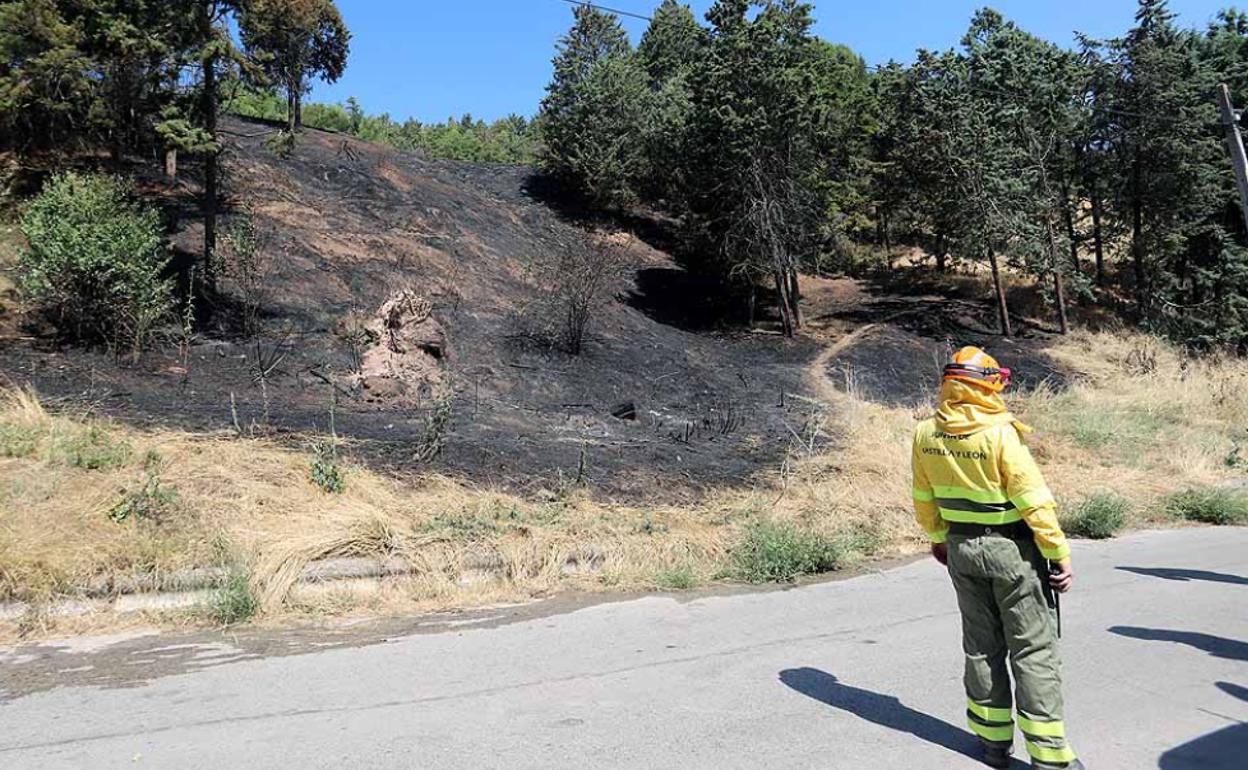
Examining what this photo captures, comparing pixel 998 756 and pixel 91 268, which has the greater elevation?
pixel 91 268

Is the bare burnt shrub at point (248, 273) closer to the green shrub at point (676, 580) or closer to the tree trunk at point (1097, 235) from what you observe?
the green shrub at point (676, 580)

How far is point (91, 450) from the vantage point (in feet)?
26.2

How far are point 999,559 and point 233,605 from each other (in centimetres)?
496

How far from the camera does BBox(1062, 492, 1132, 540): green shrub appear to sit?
949 cm

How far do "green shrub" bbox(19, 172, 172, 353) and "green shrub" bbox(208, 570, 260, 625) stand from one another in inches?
272

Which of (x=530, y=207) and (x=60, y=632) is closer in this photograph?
(x=60, y=632)

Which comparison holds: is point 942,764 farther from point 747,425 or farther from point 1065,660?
point 747,425

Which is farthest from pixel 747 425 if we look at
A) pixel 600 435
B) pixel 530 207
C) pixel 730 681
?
pixel 530 207

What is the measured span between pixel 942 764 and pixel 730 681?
1341mm

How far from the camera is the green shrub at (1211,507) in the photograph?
34.2ft

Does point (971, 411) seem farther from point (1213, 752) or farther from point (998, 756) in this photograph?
point (1213, 752)

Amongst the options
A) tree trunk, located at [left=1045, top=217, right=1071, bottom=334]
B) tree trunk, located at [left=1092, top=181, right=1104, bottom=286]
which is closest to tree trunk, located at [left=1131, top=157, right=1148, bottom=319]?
tree trunk, located at [left=1092, top=181, right=1104, bottom=286]

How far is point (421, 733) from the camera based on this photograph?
4188 mm

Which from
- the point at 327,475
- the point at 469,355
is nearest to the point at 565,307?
the point at 469,355
